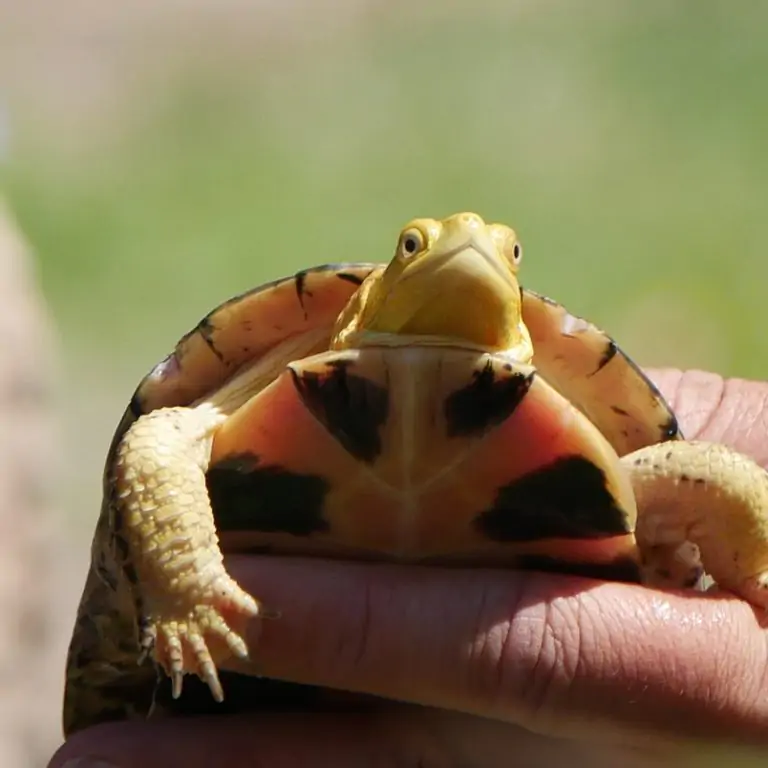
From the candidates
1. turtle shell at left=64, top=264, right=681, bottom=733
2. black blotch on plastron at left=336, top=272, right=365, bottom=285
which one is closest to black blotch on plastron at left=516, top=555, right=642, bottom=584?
turtle shell at left=64, top=264, right=681, bottom=733

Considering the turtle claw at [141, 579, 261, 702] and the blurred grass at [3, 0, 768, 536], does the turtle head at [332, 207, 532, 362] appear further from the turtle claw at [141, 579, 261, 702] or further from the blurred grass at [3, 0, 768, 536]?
the blurred grass at [3, 0, 768, 536]

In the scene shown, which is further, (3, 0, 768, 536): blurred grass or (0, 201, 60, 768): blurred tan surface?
(3, 0, 768, 536): blurred grass

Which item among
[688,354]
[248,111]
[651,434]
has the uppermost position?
[248,111]

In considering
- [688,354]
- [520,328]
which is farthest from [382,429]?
[688,354]

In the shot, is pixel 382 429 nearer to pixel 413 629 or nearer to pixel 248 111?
pixel 413 629

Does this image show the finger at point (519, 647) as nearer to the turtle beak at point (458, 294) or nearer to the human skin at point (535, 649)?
the human skin at point (535, 649)

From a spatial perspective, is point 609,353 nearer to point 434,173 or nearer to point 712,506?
point 712,506

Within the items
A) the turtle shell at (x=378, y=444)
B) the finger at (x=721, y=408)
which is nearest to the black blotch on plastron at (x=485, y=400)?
the turtle shell at (x=378, y=444)
